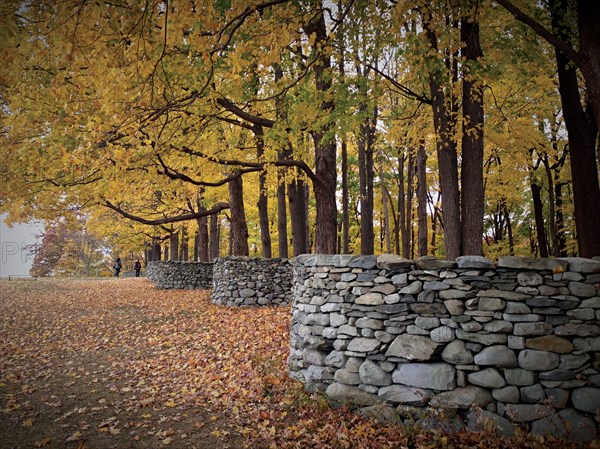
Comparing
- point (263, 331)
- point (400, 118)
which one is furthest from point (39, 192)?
point (400, 118)

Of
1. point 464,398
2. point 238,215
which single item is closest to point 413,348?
point 464,398

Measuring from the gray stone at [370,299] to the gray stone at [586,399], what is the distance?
2.19m

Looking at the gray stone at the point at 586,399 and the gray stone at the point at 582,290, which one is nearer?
the gray stone at the point at 586,399

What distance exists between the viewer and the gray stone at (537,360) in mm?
4141

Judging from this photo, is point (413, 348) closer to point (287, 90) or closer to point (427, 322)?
point (427, 322)

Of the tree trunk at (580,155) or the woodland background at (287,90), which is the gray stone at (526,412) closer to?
the woodland background at (287,90)

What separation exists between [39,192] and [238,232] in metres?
6.36

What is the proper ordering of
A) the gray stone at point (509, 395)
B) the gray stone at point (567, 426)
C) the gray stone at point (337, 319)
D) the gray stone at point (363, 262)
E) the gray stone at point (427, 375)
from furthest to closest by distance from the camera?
the gray stone at point (337, 319), the gray stone at point (363, 262), the gray stone at point (427, 375), the gray stone at point (509, 395), the gray stone at point (567, 426)

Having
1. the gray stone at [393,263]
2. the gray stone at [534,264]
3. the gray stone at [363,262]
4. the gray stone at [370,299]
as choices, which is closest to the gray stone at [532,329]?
the gray stone at [534,264]

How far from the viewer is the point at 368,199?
13.8 meters

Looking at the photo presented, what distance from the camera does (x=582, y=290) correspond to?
13.6ft

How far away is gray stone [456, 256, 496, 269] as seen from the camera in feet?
14.6

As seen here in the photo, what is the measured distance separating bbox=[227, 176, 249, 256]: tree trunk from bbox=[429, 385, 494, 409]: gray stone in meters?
10.2

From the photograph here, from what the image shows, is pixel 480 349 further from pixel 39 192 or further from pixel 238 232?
pixel 238 232
